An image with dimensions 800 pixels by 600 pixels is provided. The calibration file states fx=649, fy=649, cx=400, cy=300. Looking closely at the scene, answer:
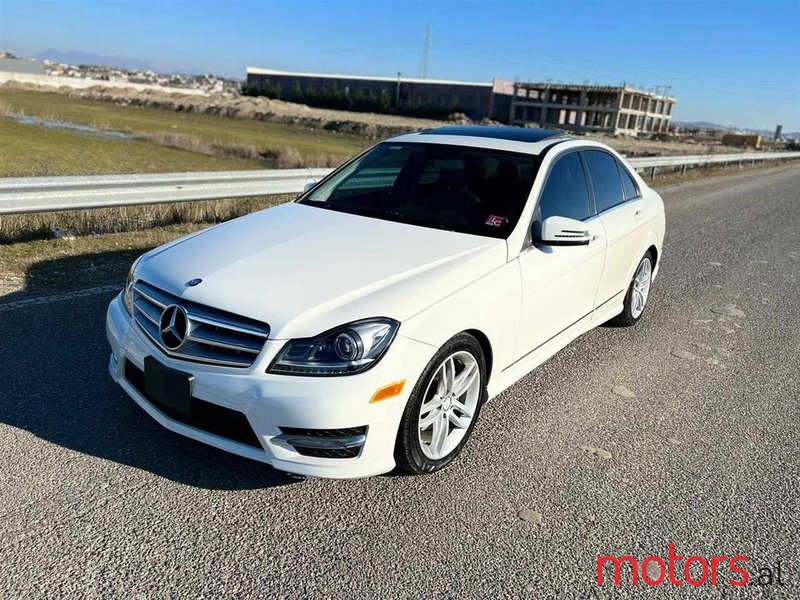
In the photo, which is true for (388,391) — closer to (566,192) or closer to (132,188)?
(566,192)

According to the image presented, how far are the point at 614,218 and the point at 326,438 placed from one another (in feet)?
10.2

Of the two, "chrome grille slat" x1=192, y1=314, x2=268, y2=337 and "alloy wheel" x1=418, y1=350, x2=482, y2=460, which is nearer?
"chrome grille slat" x1=192, y1=314, x2=268, y2=337

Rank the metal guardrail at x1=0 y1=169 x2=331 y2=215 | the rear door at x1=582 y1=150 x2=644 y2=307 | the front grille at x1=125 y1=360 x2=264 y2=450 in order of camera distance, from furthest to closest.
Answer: the metal guardrail at x1=0 y1=169 x2=331 y2=215 < the rear door at x1=582 y1=150 x2=644 y2=307 < the front grille at x1=125 y1=360 x2=264 y2=450

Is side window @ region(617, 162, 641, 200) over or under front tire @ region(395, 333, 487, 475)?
over

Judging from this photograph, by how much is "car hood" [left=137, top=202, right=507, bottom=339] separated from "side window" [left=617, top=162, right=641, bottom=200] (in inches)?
91.4

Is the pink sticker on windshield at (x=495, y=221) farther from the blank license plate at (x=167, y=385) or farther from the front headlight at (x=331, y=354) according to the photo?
the blank license plate at (x=167, y=385)

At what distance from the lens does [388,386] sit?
283 cm

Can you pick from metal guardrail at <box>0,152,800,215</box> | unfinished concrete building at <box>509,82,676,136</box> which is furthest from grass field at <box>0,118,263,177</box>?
unfinished concrete building at <box>509,82,676,136</box>

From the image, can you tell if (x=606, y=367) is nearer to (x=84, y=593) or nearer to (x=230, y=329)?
(x=230, y=329)

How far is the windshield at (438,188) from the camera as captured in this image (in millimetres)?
3979

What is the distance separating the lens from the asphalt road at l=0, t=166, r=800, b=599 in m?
2.58

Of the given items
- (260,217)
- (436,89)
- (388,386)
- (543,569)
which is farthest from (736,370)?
(436,89)

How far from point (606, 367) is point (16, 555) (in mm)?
3893

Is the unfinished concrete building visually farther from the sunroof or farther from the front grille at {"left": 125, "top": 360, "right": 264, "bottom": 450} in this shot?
the front grille at {"left": 125, "top": 360, "right": 264, "bottom": 450}
